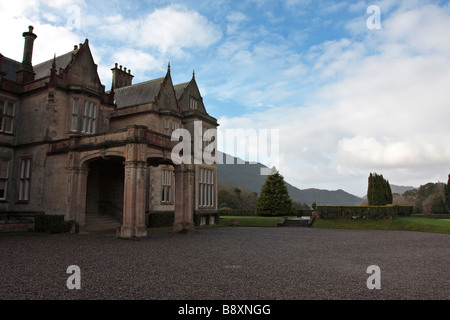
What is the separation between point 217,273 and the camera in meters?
8.24

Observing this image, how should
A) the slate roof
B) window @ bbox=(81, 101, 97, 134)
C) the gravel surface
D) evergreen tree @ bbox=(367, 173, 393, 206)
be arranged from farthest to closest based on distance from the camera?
evergreen tree @ bbox=(367, 173, 393, 206), the slate roof, window @ bbox=(81, 101, 97, 134), the gravel surface

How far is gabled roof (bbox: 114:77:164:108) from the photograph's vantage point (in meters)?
27.2

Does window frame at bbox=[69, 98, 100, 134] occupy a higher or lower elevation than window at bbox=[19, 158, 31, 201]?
higher

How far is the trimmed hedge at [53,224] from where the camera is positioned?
59.8ft

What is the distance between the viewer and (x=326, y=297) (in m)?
6.16

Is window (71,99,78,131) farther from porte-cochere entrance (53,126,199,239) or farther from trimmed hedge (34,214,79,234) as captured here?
trimmed hedge (34,214,79,234)

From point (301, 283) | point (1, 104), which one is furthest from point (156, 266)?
point (1, 104)

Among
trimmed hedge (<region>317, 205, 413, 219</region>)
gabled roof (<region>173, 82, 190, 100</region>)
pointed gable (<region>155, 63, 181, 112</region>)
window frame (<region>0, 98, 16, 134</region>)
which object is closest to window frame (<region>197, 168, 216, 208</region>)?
pointed gable (<region>155, 63, 181, 112</region>)

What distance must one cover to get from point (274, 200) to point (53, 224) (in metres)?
30.2

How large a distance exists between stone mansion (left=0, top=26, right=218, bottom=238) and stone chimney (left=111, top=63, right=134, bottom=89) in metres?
5.24

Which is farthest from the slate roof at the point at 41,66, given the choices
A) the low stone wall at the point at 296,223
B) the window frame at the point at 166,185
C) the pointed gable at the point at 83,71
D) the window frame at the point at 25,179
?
the low stone wall at the point at 296,223

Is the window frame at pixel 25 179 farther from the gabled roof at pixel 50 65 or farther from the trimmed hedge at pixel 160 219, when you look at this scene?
the trimmed hedge at pixel 160 219

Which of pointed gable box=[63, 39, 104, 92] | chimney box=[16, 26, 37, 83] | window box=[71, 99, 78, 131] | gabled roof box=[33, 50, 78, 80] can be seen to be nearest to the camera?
window box=[71, 99, 78, 131]
